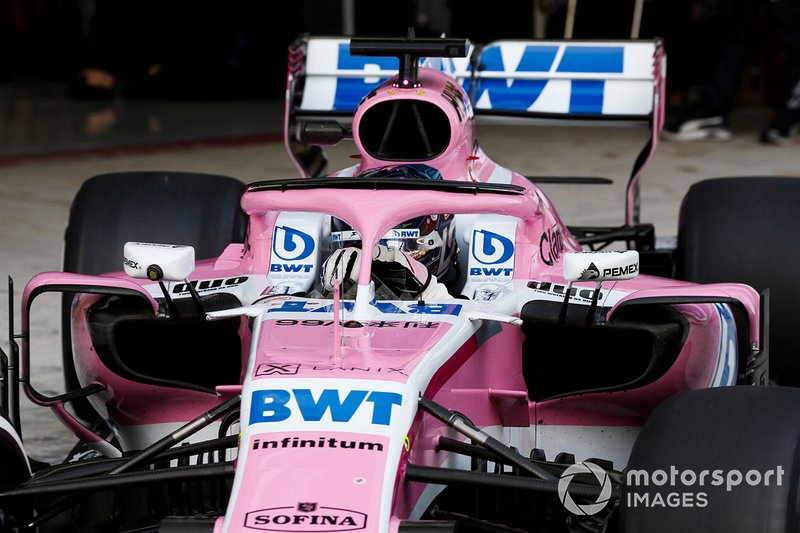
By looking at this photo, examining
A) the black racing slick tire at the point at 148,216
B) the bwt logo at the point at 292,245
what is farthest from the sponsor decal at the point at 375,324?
the black racing slick tire at the point at 148,216

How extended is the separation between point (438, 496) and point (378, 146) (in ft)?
4.85

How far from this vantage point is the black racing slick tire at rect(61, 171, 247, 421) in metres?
5.23

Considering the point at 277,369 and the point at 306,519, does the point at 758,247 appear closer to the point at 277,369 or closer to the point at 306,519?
the point at 277,369

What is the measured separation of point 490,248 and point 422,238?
0.76 ft

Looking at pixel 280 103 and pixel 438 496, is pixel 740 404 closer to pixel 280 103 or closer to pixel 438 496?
pixel 438 496

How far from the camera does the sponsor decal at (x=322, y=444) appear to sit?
10.1ft

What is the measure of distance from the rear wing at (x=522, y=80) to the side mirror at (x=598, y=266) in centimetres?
237

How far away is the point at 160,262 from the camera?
3656 mm

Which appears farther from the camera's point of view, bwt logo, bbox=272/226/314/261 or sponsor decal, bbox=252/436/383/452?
bwt logo, bbox=272/226/314/261

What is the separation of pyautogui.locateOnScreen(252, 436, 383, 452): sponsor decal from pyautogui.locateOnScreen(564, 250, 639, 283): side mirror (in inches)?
29.4

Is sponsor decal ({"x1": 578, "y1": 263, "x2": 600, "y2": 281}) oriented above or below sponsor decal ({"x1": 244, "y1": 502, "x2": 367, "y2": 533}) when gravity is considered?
above

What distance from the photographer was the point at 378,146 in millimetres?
4699

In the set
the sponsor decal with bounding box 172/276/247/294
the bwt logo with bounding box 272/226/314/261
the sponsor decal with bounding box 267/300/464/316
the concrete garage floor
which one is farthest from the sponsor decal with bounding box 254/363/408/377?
the concrete garage floor

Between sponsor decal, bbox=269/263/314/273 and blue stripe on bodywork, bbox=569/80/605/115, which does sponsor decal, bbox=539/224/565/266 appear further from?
blue stripe on bodywork, bbox=569/80/605/115
